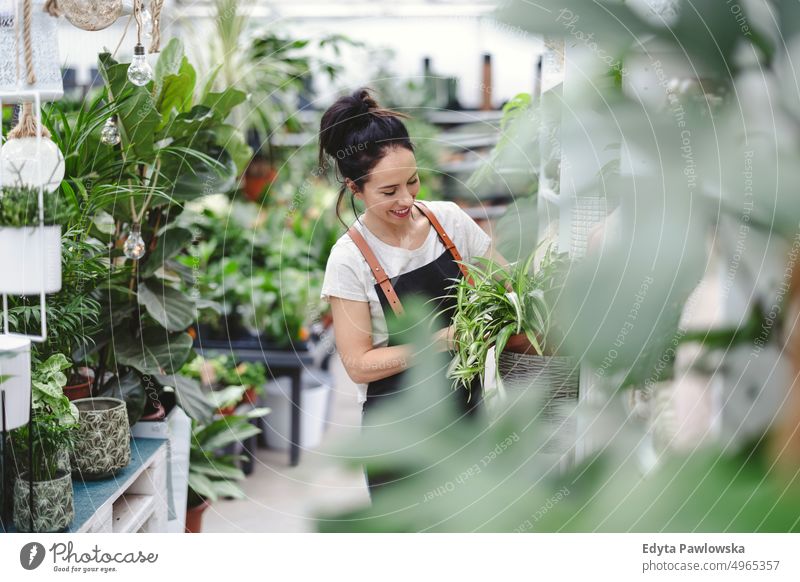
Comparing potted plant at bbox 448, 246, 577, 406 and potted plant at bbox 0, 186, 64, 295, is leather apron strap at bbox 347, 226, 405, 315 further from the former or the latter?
potted plant at bbox 0, 186, 64, 295

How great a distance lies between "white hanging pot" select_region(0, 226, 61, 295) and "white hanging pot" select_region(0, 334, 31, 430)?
0.30 feet

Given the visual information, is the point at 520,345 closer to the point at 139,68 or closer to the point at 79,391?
the point at 139,68

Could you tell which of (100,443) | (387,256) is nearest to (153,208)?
(100,443)


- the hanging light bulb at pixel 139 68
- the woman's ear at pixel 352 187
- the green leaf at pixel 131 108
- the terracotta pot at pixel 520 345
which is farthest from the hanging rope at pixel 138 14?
the terracotta pot at pixel 520 345

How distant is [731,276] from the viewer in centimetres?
50

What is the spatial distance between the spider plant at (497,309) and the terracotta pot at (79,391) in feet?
2.91

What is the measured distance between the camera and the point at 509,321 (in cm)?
103

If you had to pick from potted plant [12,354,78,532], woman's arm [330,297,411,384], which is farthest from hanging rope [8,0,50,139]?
woman's arm [330,297,411,384]

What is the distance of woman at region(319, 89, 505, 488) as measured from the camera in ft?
3.69

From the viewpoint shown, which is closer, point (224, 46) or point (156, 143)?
point (156, 143)
